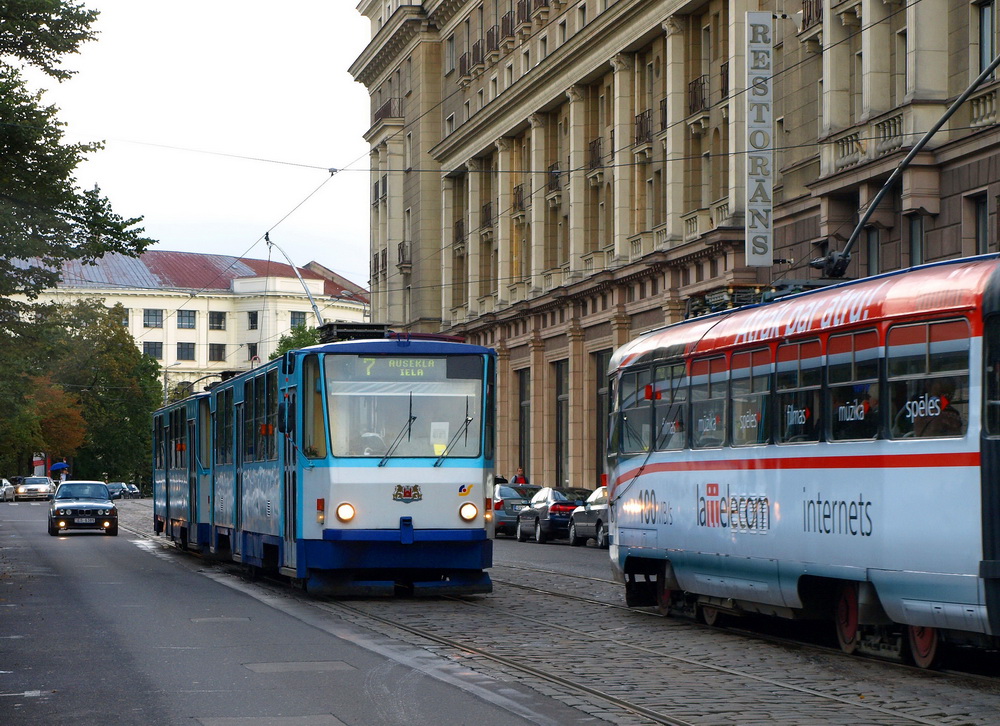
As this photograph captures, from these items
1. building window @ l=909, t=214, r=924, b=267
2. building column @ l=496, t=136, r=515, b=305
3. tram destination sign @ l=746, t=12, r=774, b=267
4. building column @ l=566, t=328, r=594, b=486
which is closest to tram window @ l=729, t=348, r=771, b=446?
building window @ l=909, t=214, r=924, b=267

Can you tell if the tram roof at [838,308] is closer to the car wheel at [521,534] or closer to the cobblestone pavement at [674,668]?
the cobblestone pavement at [674,668]

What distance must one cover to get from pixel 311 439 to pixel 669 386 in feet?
16.0

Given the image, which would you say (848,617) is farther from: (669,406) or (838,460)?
(669,406)

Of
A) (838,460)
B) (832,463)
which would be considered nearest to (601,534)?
(832,463)

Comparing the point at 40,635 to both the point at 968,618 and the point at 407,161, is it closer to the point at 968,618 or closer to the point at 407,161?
the point at 968,618

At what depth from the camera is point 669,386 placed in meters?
17.8

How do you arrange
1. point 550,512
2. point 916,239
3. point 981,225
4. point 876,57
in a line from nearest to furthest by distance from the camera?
point 981,225 < point 916,239 < point 876,57 < point 550,512

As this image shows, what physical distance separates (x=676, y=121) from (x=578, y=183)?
863 centimetres

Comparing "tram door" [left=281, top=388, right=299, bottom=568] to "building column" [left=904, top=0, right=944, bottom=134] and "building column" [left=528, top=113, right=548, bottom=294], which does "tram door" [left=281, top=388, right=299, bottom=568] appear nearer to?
"building column" [left=904, top=0, right=944, bottom=134]

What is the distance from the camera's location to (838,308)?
548 inches

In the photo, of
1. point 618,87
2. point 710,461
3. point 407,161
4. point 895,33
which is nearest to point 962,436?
point 710,461

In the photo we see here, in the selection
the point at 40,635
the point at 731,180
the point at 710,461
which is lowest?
the point at 40,635

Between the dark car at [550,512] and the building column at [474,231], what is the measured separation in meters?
23.7

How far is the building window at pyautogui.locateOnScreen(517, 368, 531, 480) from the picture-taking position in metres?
59.4
